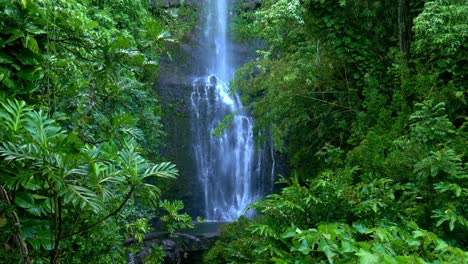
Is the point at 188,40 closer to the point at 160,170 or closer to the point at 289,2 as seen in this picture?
the point at 289,2

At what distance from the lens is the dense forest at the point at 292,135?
177 centimetres

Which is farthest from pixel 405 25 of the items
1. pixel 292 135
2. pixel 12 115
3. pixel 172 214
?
pixel 12 115

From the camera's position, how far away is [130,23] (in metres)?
9.98

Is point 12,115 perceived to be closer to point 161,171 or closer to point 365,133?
point 161,171

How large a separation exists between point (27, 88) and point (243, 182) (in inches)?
489

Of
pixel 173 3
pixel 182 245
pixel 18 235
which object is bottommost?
pixel 182 245

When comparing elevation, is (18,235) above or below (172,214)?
above

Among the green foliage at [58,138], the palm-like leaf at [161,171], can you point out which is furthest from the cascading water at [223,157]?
the palm-like leaf at [161,171]

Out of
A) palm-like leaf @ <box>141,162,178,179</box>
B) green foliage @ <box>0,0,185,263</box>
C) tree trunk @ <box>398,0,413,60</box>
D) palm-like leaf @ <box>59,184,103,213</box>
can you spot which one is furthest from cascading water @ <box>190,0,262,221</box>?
palm-like leaf @ <box>59,184,103,213</box>

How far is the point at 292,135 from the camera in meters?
8.12

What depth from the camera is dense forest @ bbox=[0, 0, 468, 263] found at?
177cm

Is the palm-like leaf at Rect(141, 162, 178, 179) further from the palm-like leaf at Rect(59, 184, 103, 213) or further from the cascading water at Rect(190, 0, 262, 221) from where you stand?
the cascading water at Rect(190, 0, 262, 221)

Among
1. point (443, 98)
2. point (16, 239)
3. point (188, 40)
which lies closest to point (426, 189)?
point (443, 98)

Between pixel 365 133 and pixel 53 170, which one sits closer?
pixel 53 170
